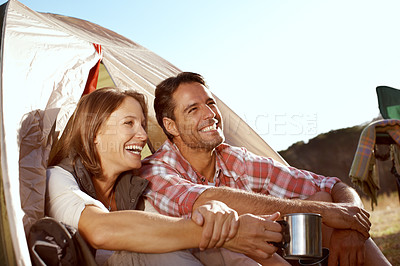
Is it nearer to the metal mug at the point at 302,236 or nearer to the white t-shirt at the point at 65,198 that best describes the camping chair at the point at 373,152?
the metal mug at the point at 302,236

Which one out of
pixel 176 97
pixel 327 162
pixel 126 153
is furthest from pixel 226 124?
pixel 327 162

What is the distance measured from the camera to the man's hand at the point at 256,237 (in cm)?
141

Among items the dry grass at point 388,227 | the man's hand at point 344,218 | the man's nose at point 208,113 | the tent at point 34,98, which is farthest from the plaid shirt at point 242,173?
the dry grass at point 388,227

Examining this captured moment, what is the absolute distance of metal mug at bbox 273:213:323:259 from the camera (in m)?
1.36

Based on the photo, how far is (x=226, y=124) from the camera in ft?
9.59

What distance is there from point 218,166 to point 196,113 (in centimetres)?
30

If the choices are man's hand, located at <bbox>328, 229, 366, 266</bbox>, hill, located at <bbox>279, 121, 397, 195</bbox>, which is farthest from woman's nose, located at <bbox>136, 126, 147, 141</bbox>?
hill, located at <bbox>279, 121, 397, 195</bbox>

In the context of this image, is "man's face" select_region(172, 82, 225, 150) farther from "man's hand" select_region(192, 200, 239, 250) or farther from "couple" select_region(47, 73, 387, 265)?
"man's hand" select_region(192, 200, 239, 250)

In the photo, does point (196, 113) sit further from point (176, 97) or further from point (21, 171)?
point (21, 171)

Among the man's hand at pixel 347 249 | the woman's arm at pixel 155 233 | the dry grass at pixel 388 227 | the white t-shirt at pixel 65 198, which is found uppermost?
the white t-shirt at pixel 65 198

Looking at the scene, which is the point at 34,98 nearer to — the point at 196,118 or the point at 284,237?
the point at 196,118

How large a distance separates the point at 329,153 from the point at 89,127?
943cm

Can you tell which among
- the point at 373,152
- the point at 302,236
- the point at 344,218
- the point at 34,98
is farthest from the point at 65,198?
the point at 373,152

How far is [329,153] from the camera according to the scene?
1047 centimetres
